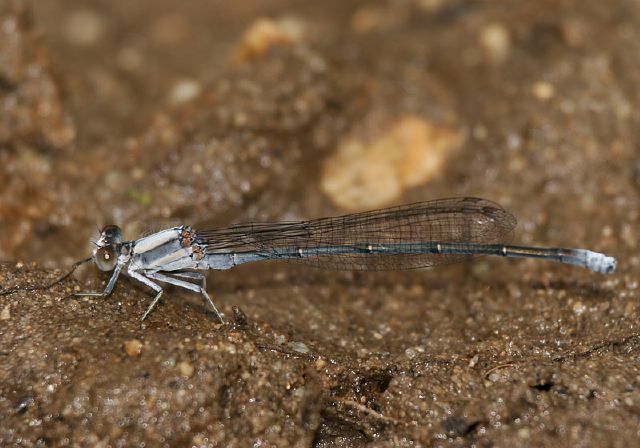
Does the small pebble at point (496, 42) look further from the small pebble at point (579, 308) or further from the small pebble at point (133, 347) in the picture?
the small pebble at point (133, 347)

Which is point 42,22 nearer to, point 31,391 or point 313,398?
point 31,391

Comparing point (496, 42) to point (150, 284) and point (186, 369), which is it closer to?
point (150, 284)

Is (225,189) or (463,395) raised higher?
(225,189)

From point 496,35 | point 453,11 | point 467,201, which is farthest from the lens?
point 453,11

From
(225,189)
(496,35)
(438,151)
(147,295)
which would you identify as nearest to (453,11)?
(496,35)

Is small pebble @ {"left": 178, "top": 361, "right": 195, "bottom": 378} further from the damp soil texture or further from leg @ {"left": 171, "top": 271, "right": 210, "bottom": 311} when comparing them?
leg @ {"left": 171, "top": 271, "right": 210, "bottom": 311}

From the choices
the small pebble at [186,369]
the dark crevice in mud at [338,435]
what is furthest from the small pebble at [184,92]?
the dark crevice in mud at [338,435]
